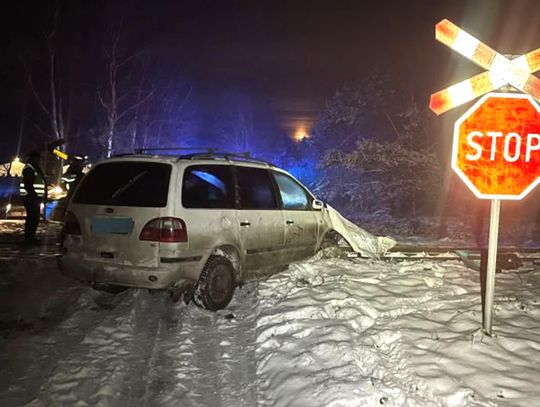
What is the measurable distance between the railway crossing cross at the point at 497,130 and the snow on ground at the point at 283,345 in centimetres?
147

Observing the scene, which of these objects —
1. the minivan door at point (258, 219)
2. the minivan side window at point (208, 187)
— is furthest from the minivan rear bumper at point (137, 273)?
the minivan door at point (258, 219)

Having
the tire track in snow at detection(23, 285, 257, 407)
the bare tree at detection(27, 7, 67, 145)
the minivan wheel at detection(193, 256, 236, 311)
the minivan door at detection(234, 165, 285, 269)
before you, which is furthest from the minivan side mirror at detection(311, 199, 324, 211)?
Result: the bare tree at detection(27, 7, 67, 145)

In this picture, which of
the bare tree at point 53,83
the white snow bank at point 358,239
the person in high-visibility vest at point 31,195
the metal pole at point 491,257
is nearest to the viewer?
the metal pole at point 491,257

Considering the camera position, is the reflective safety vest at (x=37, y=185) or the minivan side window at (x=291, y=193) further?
the reflective safety vest at (x=37, y=185)

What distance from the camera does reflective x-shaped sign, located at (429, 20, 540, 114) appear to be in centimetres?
392

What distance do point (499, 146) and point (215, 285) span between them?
343cm

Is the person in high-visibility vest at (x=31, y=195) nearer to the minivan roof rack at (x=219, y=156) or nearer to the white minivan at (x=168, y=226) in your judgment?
the white minivan at (x=168, y=226)

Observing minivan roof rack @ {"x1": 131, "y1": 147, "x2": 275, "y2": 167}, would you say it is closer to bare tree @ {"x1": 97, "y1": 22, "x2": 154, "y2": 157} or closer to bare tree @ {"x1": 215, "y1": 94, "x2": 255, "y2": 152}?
bare tree @ {"x1": 97, "y1": 22, "x2": 154, "y2": 157}

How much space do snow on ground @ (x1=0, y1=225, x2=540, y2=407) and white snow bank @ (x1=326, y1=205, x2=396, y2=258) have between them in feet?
5.30

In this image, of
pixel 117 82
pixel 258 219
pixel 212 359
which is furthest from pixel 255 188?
pixel 117 82

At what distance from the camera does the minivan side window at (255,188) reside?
247 inches

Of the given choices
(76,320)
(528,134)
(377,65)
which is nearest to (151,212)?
(76,320)

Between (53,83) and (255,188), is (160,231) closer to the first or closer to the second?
(255,188)

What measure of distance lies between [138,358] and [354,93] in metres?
19.8
